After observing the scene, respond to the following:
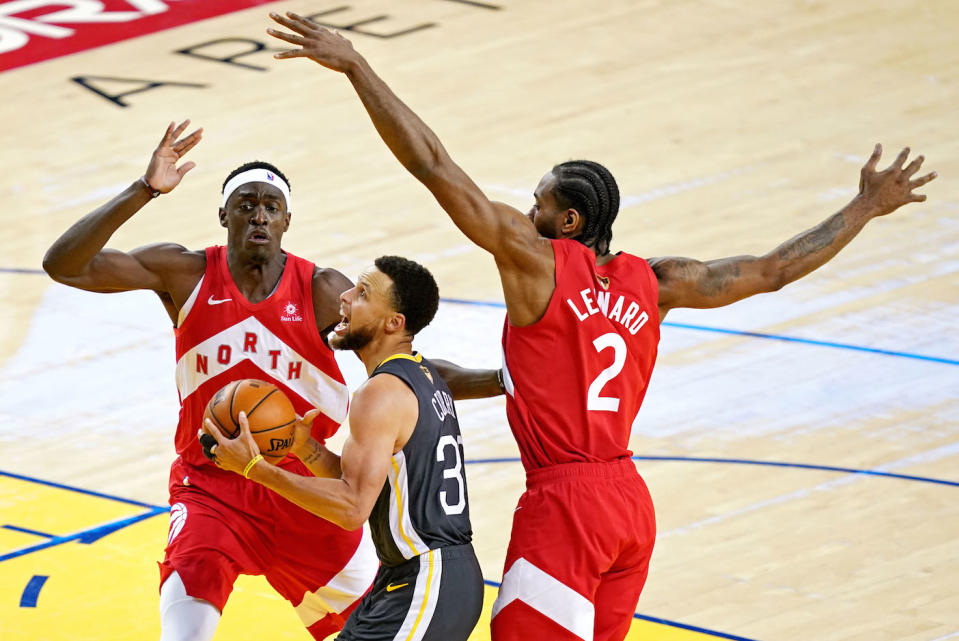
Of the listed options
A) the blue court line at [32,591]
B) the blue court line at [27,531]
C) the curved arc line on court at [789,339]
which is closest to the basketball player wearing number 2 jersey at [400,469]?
the blue court line at [32,591]

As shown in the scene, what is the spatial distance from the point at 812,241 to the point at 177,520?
9.33ft

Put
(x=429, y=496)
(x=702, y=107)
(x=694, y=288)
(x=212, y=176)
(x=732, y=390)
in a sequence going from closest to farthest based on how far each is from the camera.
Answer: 1. (x=429, y=496)
2. (x=694, y=288)
3. (x=732, y=390)
4. (x=212, y=176)
5. (x=702, y=107)

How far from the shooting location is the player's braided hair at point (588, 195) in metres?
6.23

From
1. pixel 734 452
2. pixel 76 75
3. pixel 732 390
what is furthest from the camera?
pixel 76 75

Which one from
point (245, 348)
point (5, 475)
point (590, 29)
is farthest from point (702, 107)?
point (245, 348)

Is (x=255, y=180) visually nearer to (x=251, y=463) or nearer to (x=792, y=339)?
(x=251, y=463)

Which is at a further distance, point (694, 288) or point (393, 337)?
point (694, 288)

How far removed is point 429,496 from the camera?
586cm

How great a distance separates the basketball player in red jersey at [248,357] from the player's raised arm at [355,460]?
1188 millimetres

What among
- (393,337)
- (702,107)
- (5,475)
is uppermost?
(393,337)

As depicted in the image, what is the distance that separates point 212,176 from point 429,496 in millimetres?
9483

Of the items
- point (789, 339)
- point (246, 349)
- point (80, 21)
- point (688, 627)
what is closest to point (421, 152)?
point (246, 349)

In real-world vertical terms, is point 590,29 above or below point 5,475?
above

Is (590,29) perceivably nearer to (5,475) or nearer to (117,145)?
A: (117,145)
